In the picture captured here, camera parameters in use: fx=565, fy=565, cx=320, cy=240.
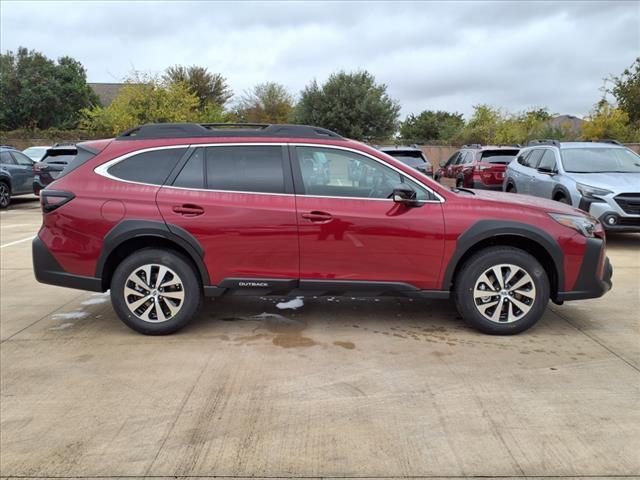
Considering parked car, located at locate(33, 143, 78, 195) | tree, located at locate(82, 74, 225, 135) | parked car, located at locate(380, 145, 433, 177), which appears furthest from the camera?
tree, located at locate(82, 74, 225, 135)

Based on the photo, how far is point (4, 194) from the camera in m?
15.6

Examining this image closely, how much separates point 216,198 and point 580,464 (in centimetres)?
331

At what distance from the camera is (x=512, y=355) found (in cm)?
450

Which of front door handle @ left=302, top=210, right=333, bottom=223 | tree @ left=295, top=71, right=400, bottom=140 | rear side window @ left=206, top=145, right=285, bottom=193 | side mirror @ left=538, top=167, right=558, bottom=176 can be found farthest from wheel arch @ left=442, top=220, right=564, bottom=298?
tree @ left=295, top=71, right=400, bottom=140

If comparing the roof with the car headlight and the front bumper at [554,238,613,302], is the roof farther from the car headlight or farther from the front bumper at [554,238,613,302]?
the front bumper at [554,238,613,302]

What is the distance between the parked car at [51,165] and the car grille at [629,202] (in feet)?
43.0

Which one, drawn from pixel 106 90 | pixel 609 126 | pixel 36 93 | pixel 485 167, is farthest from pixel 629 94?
pixel 106 90

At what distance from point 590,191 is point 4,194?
47.8 ft

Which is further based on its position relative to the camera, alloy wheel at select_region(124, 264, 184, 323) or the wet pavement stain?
alloy wheel at select_region(124, 264, 184, 323)

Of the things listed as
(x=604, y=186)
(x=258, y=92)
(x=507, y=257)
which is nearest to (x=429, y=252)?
(x=507, y=257)

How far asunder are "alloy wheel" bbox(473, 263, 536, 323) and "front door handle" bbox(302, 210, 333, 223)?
1389 millimetres

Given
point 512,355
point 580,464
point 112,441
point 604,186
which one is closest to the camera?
point 580,464

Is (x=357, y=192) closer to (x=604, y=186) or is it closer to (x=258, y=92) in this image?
(x=604, y=186)

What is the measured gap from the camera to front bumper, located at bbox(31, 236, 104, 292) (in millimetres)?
4926
